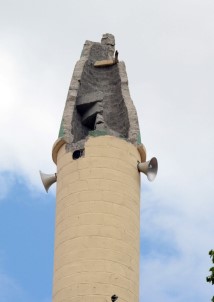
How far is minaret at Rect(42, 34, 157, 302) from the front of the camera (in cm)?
2909

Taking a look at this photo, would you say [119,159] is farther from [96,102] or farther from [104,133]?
[96,102]

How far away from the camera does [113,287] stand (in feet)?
94.7

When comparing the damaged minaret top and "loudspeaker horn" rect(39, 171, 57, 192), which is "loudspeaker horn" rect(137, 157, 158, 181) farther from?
"loudspeaker horn" rect(39, 171, 57, 192)

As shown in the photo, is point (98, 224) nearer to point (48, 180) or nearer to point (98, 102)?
point (48, 180)

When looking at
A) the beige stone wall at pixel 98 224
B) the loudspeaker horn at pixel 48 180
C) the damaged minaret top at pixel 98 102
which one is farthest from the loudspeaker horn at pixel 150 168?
the loudspeaker horn at pixel 48 180

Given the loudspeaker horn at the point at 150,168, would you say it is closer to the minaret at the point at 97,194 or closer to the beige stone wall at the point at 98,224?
the minaret at the point at 97,194

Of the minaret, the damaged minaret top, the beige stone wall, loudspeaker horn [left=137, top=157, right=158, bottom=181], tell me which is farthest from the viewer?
the damaged minaret top

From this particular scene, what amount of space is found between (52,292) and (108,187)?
3493 millimetres

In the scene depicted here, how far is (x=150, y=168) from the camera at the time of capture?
103 ft

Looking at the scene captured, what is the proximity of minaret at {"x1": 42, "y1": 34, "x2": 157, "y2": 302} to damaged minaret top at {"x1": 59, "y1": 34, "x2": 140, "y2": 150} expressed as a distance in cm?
3

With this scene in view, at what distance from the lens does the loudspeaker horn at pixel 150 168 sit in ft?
103

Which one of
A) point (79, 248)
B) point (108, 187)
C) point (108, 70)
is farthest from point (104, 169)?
point (108, 70)

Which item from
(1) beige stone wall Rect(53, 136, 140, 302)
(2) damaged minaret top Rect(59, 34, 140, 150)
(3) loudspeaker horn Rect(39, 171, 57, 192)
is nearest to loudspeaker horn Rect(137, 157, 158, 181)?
(1) beige stone wall Rect(53, 136, 140, 302)

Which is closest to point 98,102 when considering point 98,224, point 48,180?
point 48,180
